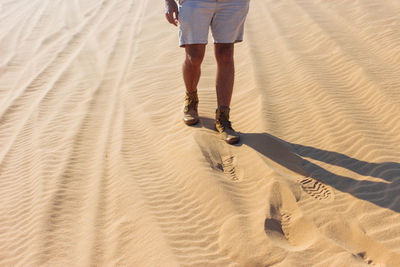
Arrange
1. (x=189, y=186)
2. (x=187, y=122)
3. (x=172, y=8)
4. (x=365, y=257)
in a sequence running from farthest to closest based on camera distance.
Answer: (x=187, y=122)
(x=172, y=8)
(x=189, y=186)
(x=365, y=257)

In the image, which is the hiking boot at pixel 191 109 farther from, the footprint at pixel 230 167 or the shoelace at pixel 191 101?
the footprint at pixel 230 167

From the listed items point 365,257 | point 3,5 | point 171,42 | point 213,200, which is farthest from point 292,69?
point 3,5

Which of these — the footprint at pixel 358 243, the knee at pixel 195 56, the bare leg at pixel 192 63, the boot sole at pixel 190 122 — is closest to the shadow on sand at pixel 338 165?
the footprint at pixel 358 243

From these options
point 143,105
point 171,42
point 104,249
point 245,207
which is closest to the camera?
point 104,249

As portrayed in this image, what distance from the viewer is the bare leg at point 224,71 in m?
3.52

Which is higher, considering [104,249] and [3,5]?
[3,5]

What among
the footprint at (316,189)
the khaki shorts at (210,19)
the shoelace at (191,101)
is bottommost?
the footprint at (316,189)

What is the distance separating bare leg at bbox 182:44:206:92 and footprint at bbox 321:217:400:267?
1774 millimetres

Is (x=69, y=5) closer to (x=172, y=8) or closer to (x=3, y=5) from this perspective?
(x=3, y=5)

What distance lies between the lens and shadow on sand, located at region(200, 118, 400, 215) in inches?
117

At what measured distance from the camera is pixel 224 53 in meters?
3.53

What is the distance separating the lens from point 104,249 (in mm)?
2621

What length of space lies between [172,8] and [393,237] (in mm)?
2516

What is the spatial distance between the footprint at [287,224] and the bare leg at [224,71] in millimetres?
1044
